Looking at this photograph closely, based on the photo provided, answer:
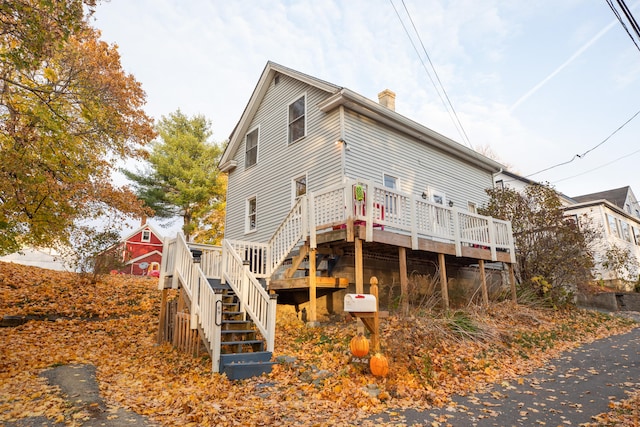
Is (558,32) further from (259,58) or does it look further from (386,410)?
(259,58)

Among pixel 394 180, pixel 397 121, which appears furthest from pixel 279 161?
pixel 397 121

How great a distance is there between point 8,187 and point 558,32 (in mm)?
11943

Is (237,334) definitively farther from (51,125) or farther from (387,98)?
(387,98)

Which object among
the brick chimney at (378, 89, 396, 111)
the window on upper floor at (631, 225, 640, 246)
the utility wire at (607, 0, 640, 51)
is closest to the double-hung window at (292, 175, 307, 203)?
the brick chimney at (378, 89, 396, 111)

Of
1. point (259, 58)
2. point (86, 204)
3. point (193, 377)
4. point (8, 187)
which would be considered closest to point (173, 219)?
point (86, 204)

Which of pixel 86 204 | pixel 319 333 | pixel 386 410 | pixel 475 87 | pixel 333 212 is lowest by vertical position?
pixel 386 410

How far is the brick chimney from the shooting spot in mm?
14453

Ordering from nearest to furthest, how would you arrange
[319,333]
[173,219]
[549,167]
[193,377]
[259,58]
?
1. [193,377]
2. [319,333]
3. [259,58]
4. [549,167]
5. [173,219]

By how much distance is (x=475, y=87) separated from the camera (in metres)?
12.9

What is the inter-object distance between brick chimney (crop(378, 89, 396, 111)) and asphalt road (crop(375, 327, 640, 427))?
33.9 ft

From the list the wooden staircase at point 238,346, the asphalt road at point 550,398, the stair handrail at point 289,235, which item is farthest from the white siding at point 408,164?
the asphalt road at point 550,398

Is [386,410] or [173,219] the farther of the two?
[173,219]

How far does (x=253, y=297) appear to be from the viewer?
6906 mm

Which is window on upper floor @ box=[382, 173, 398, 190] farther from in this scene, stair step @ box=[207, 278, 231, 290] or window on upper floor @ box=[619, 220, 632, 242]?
window on upper floor @ box=[619, 220, 632, 242]
